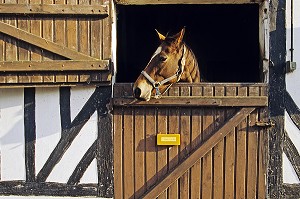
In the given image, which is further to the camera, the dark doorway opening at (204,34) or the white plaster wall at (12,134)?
the dark doorway opening at (204,34)

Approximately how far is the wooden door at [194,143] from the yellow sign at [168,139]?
0.05m

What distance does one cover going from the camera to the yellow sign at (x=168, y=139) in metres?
4.55

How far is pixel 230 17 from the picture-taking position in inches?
255

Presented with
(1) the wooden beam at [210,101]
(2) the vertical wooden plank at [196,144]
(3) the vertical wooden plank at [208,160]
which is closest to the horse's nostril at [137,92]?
(1) the wooden beam at [210,101]

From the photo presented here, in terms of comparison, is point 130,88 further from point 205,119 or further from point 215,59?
point 215,59

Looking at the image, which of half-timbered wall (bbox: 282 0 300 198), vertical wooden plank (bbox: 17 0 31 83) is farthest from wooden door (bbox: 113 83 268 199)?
vertical wooden plank (bbox: 17 0 31 83)

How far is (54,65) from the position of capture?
453cm

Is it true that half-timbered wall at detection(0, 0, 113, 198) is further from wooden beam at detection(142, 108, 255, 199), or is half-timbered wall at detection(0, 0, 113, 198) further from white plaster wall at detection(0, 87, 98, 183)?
wooden beam at detection(142, 108, 255, 199)

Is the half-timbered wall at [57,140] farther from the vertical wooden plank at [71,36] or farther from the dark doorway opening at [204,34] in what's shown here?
the dark doorway opening at [204,34]

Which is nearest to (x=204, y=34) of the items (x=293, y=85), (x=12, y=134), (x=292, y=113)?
(x=293, y=85)

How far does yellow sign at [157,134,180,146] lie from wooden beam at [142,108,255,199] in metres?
0.22

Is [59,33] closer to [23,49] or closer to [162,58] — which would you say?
[23,49]

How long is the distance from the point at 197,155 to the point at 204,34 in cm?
260

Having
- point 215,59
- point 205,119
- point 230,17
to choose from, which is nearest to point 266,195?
point 205,119
